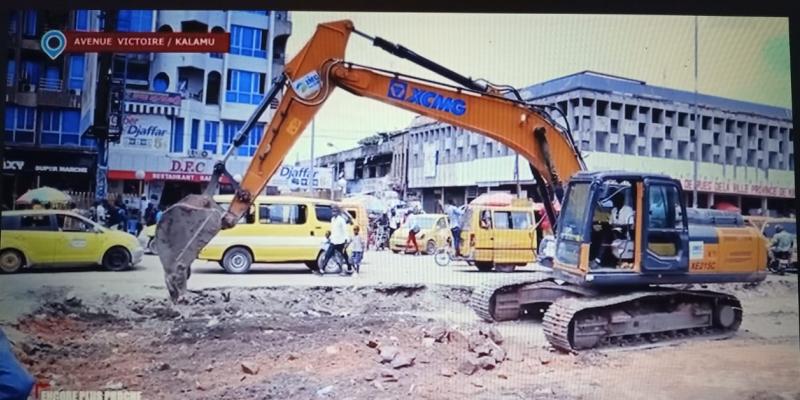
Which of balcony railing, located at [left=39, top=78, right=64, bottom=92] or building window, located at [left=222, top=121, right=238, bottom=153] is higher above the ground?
balcony railing, located at [left=39, top=78, right=64, bottom=92]

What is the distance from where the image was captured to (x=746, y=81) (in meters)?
2.82

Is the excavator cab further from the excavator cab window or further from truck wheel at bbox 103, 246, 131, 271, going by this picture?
truck wheel at bbox 103, 246, 131, 271

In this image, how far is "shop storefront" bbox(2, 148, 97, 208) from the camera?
266cm

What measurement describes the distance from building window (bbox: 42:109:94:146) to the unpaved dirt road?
606mm

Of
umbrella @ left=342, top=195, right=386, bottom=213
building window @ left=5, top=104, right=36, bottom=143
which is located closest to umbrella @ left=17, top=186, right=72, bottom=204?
building window @ left=5, top=104, right=36, bottom=143

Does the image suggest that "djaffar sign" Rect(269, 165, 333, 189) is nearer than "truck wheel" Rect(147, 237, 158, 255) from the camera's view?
No

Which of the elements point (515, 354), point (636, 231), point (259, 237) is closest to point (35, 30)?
point (259, 237)

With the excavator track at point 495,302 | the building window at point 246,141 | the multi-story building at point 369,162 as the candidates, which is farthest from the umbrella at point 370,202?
the excavator track at point 495,302

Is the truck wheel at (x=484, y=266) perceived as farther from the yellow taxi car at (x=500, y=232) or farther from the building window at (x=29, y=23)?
the building window at (x=29, y=23)

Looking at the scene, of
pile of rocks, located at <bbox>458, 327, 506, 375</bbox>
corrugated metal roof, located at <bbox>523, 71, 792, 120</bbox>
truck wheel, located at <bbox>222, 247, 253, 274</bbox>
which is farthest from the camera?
corrugated metal roof, located at <bbox>523, 71, 792, 120</bbox>

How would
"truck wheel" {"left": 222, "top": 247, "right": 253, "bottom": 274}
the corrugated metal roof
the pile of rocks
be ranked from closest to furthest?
1. the pile of rocks
2. "truck wheel" {"left": 222, "top": 247, "right": 253, "bottom": 274}
3. the corrugated metal roof

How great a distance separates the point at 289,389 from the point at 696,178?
2.09 meters

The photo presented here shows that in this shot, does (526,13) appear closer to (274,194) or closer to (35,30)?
(274,194)

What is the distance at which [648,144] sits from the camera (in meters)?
2.85
